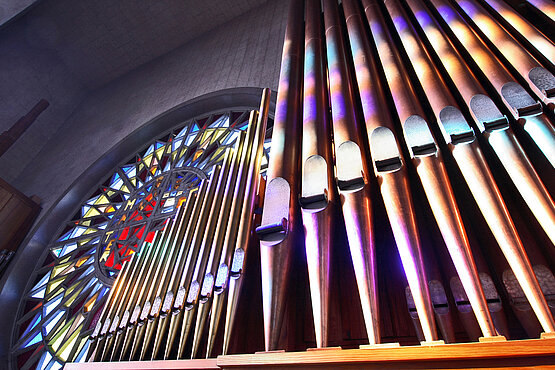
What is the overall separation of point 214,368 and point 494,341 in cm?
101

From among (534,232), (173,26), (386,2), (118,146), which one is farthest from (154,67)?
(534,232)

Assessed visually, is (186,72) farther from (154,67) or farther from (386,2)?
(386,2)

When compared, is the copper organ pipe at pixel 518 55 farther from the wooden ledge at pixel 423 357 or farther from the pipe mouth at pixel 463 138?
the wooden ledge at pixel 423 357

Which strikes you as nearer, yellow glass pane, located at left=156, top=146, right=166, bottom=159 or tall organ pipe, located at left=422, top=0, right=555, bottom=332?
tall organ pipe, located at left=422, top=0, right=555, bottom=332

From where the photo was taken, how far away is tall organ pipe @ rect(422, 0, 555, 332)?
3.12 ft

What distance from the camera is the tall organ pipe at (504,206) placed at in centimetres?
95

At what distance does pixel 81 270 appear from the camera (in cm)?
465

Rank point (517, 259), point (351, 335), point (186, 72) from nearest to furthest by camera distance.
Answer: point (517, 259) < point (351, 335) < point (186, 72)

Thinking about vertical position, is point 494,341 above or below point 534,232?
below

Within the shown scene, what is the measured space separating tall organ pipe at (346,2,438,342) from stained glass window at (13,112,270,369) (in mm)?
2106

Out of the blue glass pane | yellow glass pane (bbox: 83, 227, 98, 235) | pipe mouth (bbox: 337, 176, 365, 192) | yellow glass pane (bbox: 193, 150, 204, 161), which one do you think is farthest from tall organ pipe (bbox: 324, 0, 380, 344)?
yellow glass pane (bbox: 83, 227, 98, 235)

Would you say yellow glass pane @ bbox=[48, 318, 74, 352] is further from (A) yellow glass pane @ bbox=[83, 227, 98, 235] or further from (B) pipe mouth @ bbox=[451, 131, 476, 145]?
(B) pipe mouth @ bbox=[451, 131, 476, 145]

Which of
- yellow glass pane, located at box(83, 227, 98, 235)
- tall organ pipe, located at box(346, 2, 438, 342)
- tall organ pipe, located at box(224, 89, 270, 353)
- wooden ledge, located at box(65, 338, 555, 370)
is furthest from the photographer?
yellow glass pane, located at box(83, 227, 98, 235)

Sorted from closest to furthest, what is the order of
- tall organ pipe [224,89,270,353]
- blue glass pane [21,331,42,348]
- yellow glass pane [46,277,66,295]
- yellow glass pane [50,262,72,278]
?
tall organ pipe [224,89,270,353], blue glass pane [21,331,42,348], yellow glass pane [46,277,66,295], yellow glass pane [50,262,72,278]
